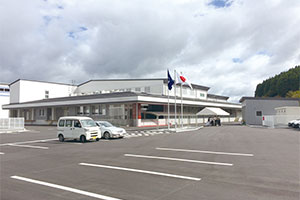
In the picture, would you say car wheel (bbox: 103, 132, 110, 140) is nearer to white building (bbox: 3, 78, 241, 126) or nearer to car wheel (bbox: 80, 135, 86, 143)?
car wheel (bbox: 80, 135, 86, 143)

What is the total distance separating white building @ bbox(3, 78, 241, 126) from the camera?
115 ft

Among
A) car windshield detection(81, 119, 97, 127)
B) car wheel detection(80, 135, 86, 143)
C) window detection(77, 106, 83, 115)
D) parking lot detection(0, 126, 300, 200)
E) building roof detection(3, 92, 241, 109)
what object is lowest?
parking lot detection(0, 126, 300, 200)

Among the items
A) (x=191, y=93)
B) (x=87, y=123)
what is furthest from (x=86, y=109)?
(x=191, y=93)

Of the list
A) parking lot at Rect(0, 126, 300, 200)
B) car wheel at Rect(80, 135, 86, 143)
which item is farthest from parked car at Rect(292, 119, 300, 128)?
car wheel at Rect(80, 135, 86, 143)

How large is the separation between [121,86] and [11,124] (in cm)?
2522

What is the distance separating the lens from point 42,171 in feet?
25.6

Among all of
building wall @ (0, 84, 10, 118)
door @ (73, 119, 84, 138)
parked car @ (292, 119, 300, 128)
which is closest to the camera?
door @ (73, 119, 84, 138)

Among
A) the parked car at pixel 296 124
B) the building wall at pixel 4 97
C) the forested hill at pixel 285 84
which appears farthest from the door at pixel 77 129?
the forested hill at pixel 285 84

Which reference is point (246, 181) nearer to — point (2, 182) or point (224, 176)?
point (224, 176)

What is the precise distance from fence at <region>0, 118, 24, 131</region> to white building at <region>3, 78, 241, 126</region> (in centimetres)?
1120

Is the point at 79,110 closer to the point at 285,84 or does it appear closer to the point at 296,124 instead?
the point at 296,124

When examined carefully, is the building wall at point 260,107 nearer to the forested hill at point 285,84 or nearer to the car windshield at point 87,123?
the car windshield at point 87,123

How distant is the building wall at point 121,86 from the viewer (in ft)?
152

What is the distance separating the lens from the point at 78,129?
53.6 feet
